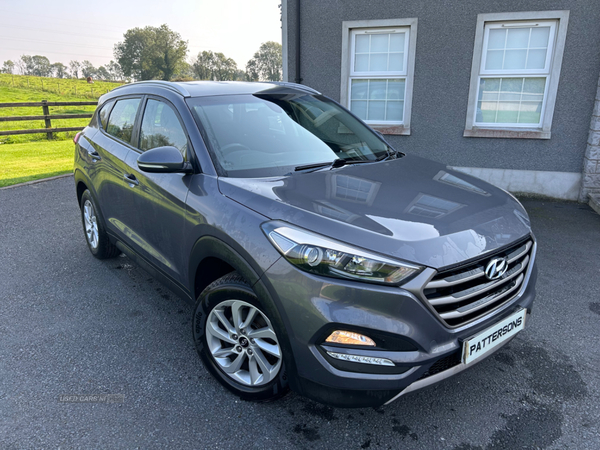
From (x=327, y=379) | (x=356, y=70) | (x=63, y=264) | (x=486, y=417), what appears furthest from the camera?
(x=356, y=70)

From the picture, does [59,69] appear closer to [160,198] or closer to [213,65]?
[213,65]

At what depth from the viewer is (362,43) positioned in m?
7.59

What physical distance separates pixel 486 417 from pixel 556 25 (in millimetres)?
6580

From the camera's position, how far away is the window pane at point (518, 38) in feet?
22.4

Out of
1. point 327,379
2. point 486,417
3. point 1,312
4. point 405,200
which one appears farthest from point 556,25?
point 1,312

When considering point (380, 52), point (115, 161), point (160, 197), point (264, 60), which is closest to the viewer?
point (160, 197)

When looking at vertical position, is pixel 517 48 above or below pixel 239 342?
above

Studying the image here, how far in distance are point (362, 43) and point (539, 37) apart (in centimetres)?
279

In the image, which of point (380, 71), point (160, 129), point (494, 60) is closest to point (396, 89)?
point (380, 71)

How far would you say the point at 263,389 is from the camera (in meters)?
2.36

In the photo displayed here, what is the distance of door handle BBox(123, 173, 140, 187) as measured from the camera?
3.23 metres

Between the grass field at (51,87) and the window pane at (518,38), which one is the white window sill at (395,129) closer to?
the window pane at (518,38)

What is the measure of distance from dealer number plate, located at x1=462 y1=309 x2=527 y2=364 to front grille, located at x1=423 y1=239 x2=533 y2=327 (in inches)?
3.6

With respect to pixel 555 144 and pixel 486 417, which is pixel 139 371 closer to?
pixel 486 417
